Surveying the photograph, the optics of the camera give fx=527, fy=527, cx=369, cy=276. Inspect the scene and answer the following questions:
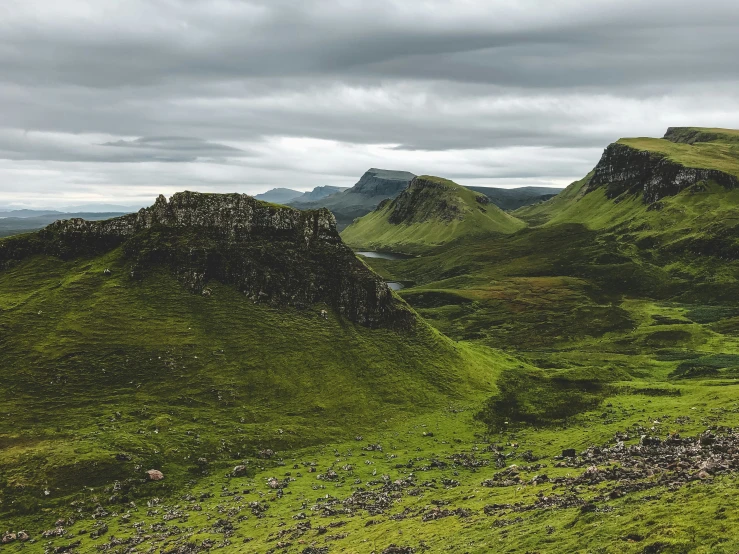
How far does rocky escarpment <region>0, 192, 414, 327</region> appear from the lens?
105 meters

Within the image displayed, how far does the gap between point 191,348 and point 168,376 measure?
727 cm

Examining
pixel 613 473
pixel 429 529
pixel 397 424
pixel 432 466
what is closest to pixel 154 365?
pixel 397 424

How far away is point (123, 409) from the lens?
254ft

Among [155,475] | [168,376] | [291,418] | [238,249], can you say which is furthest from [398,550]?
[238,249]

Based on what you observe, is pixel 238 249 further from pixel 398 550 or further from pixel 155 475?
pixel 398 550

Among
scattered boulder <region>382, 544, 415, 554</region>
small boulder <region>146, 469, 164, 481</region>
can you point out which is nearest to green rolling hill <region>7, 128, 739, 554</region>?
scattered boulder <region>382, 544, 415, 554</region>

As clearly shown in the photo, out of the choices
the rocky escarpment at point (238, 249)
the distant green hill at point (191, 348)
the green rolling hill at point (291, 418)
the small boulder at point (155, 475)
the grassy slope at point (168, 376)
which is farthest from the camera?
the rocky escarpment at point (238, 249)

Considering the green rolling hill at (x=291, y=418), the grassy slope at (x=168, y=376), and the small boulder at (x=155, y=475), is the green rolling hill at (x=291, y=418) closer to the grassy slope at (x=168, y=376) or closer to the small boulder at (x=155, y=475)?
the grassy slope at (x=168, y=376)


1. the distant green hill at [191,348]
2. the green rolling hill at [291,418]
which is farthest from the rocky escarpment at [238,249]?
the green rolling hill at [291,418]

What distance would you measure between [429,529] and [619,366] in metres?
113

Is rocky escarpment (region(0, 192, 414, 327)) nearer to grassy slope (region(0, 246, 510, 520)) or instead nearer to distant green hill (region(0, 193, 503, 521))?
distant green hill (region(0, 193, 503, 521))

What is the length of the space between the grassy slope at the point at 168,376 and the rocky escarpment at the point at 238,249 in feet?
10.9

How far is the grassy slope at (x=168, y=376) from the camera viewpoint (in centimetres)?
6869

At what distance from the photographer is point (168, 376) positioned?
8562 cm
